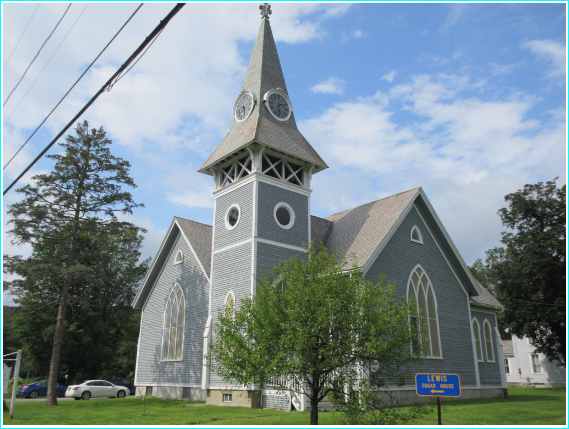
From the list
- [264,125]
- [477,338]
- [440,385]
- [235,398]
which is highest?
[264,125]

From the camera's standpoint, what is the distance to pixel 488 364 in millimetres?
25750

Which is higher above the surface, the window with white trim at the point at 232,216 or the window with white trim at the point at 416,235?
the window with white trim at the point at 232,216

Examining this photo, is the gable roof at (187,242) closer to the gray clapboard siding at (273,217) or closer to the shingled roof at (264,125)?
the shingled roof at (264,125)

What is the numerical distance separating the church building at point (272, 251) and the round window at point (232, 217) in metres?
0.06

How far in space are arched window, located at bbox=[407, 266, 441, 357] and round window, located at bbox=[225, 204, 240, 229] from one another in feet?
29.5

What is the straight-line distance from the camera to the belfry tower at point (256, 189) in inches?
824

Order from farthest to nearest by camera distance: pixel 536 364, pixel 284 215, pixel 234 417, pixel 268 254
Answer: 1. pixel 536 364
2. pixel 284 215
3. pixel 268 254
4. pixel 234 417

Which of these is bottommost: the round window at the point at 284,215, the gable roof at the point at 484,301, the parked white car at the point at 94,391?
the parked white car at the point at 94,391

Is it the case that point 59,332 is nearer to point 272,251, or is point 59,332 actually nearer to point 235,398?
point 235,398

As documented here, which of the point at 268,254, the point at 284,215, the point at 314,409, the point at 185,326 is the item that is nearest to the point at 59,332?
the point at 185,326

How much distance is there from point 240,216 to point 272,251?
2.39 metres

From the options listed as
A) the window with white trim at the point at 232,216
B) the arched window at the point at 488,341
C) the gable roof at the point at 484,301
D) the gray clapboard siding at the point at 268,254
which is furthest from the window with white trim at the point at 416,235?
the window with white trim at the point at 232,216

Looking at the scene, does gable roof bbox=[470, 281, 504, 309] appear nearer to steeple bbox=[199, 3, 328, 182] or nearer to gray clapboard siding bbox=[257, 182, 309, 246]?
gray clapboard siding bbox=[257, 182, 309, 246]

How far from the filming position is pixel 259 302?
1282 cm
